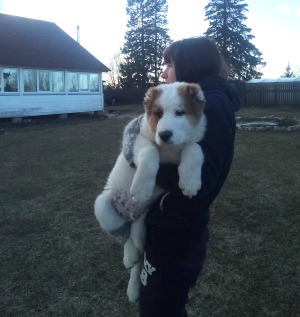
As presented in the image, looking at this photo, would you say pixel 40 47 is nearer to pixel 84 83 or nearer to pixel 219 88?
pixel 84 83

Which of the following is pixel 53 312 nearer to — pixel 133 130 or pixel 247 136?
pixel 133 130

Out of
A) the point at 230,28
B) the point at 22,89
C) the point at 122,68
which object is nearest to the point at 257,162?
the point at 22,89

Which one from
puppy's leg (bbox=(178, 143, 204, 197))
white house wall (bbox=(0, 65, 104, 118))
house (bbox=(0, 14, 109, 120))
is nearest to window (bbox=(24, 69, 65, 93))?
house (bbox=(0, 14, 109, 120))

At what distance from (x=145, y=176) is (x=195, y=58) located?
0.75 m

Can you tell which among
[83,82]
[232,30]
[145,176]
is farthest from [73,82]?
[145,176]

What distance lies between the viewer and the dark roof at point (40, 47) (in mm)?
19812

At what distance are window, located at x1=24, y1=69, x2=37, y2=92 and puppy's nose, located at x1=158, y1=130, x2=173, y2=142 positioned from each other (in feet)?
63.5

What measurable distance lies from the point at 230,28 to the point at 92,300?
33400mm

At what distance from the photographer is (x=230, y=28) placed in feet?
110

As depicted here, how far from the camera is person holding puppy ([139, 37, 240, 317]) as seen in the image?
76.1 inches

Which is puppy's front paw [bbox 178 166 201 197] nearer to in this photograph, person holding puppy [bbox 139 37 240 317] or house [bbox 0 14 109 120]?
person holding puppy [bbox 139 37 240 317]

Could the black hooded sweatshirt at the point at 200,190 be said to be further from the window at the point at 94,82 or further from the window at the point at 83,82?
the window at the point at 94,82

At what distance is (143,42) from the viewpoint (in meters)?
38.1

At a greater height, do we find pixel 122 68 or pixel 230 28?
pixel 230 28
